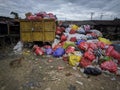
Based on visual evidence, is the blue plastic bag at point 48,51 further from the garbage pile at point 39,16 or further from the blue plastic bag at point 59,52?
the garbage pile at point 39,16

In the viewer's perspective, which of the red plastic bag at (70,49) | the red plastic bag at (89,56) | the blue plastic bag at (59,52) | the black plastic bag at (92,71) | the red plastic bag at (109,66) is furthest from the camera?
the blue plastic bag at (59,52)

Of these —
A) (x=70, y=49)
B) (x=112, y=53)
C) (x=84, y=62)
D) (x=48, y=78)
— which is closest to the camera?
(x=48, y=78)

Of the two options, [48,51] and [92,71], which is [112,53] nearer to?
[92,71]

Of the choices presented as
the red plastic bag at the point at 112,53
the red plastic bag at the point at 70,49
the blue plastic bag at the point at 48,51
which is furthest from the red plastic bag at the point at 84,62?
the blue plastic bag at the point at 48,51

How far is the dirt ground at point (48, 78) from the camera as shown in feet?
13.3

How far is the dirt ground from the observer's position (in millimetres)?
4043

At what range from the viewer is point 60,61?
5941 millimetres

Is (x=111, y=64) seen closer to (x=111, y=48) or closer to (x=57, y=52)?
(x=111, y=48)

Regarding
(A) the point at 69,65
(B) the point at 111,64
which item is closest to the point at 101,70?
(B) the point at 111,64

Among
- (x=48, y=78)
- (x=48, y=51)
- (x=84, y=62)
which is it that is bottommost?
(x=48, y=78)

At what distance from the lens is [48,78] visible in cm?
448

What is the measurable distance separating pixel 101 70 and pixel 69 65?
3.88 feet

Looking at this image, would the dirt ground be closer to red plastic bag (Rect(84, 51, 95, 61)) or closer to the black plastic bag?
the black plastic bag

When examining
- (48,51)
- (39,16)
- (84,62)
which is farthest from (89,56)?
(39,16)
